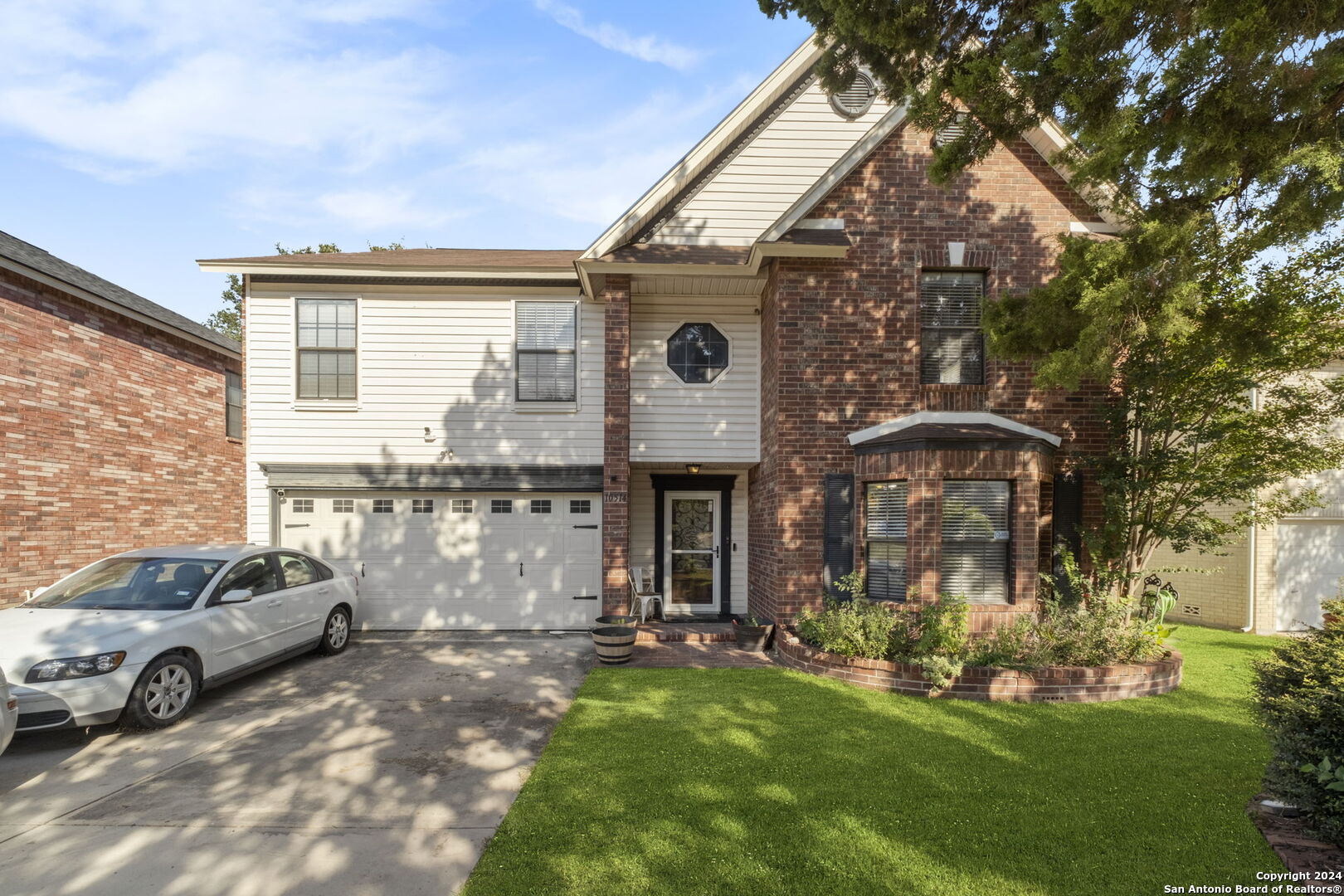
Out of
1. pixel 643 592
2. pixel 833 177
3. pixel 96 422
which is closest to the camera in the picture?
pixel 833 177

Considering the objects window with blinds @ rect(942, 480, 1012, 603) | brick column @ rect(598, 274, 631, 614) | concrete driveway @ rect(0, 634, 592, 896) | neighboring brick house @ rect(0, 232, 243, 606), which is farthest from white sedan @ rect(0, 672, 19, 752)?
window with blinds @ rect(942, 480, 1012, 603)

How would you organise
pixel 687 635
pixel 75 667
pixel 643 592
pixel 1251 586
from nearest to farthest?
1. pixel 75 667
2. pixel 687 635
3. pixel 643 592
4. pixel 1251 586

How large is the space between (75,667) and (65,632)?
40 cm

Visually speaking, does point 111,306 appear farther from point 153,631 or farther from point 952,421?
point 952,421

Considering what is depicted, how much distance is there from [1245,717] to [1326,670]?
112 inches

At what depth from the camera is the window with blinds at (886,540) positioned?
26.8 ft

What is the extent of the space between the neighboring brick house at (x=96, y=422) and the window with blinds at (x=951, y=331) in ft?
43.4

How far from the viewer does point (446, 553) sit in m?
10.3

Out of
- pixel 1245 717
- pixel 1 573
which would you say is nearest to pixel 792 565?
pixel 1245 717

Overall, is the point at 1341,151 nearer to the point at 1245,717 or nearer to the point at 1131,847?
the point at 1245,717

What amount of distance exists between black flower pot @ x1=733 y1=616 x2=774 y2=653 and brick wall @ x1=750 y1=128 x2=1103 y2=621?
13.9 inches

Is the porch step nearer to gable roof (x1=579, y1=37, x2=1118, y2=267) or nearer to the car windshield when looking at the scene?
the car windshield

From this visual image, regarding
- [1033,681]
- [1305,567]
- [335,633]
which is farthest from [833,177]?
[1305,567]

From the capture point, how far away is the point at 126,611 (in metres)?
6.11
